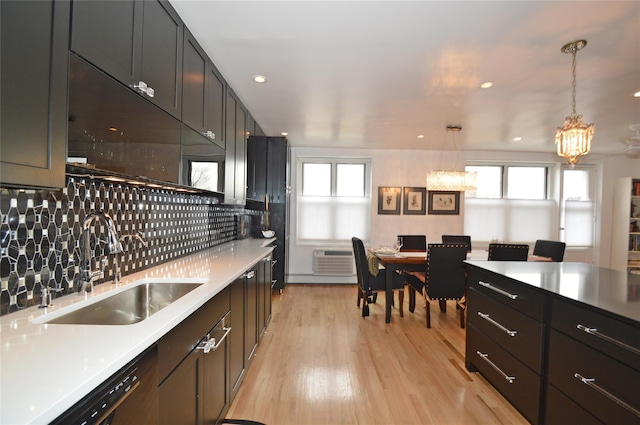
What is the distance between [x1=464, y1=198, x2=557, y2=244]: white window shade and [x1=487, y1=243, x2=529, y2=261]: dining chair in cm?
241

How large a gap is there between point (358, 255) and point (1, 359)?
3490mm

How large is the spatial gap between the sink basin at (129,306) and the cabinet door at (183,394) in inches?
17.3

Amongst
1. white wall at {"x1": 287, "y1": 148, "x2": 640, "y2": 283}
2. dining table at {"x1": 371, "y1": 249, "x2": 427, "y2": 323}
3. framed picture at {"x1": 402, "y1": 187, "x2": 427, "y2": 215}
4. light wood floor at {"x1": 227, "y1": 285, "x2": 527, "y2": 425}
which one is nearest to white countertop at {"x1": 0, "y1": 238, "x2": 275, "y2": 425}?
light wood floor at {"x1": 227, "y1": 285, "x2": 527, "y2": 425}

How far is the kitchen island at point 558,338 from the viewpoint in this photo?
136cm

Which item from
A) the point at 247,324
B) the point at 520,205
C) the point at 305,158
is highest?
the point at 305,158

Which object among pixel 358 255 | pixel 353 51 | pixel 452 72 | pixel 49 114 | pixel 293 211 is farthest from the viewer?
pixel 293 211

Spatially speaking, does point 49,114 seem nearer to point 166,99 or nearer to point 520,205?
point 166,99

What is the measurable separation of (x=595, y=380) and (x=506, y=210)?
202 inches

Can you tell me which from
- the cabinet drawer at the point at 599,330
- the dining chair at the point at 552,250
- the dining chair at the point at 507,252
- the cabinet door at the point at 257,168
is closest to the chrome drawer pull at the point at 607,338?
the cabinet drawer at the point at 599,330

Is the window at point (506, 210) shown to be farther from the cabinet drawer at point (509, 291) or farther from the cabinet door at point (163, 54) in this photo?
the cabinet door at point (163, 54)

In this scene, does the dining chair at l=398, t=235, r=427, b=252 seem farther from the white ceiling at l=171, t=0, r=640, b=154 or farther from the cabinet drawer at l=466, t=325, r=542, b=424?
the cabinet drawer at l=466, t=325, r=542, b=424

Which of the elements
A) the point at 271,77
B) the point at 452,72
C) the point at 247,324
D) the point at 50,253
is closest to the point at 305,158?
the point at 271,77

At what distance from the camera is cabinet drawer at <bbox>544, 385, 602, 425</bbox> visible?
1.51 meters

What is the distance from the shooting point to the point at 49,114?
93cm
